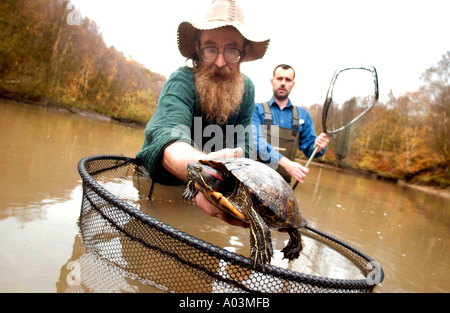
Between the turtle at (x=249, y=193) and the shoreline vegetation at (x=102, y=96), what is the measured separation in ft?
57.1

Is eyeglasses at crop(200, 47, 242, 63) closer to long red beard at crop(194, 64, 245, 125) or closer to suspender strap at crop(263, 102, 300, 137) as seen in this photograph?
long red beard at crop(194, 64, 245, 125)

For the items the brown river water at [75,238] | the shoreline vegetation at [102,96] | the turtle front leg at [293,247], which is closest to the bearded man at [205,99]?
the turtle front leg at [293,247]

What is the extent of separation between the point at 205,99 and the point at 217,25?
742 mm

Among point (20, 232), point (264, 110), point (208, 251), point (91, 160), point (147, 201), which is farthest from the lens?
point (264, 110)

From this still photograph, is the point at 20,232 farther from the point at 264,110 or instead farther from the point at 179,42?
the point at 264,110

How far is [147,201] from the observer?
317 cm

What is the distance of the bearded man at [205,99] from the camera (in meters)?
1.93

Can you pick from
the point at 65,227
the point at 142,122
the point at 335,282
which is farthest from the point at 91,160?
the point at 142,122

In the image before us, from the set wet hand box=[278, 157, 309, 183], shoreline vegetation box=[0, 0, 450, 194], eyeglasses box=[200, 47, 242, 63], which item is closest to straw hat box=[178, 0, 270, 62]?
eyeglasses box=[200, 47, 242, 63]

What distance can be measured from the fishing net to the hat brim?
176 cm

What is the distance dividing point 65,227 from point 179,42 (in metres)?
2.29

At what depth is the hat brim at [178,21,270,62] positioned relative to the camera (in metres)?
2.47

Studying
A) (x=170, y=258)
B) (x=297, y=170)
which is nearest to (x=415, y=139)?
(x=297, y=170)

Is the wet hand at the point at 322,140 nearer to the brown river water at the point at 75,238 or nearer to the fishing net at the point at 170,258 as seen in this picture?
the brown river water at the point at 75,238
